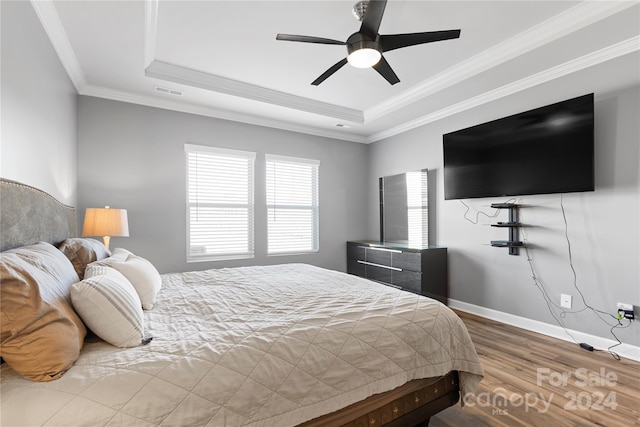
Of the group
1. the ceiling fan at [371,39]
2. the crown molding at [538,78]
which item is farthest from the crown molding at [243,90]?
the ceiling fan at [371,39]

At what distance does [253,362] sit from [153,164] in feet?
10.8

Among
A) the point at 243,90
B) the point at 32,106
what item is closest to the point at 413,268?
the point at 243,90

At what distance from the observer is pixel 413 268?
12.6 ft

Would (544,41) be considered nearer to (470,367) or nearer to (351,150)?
(470,367)

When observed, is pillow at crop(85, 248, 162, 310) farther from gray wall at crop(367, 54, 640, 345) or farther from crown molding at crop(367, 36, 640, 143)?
crown molding at crop(367, 36, 640, 143)

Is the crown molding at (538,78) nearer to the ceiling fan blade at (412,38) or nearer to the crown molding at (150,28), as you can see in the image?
the ceiling fan blade at (412,38)

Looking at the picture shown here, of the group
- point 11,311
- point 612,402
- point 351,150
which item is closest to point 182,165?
point 351,150

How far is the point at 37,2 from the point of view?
1943 millimetres

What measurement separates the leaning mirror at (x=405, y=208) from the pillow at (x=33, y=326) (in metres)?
3.96

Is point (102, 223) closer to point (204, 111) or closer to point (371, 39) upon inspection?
point (204, 111)

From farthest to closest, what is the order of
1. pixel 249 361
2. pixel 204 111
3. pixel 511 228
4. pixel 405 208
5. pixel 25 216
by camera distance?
pixel 405 208 → pixel 204 111 → pixel 511 228 → pixel 25 216 → pixel 249 361

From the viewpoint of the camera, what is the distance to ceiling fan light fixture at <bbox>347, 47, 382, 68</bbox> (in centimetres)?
208

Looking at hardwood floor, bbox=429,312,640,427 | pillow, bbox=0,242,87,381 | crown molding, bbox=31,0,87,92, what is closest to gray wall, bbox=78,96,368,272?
crown molding, bbox=31,0,87,92

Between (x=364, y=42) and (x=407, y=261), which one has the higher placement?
(x=364, y=42)
